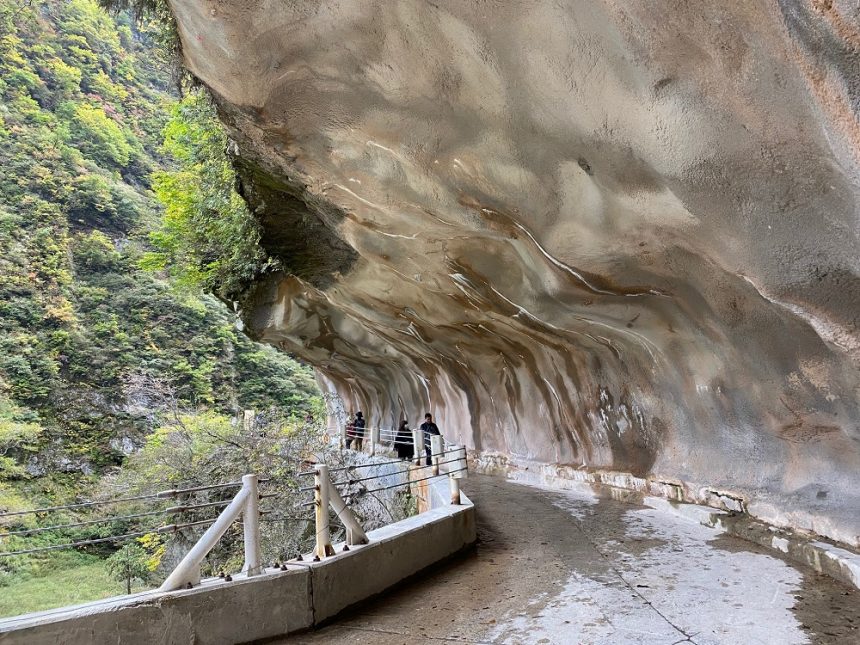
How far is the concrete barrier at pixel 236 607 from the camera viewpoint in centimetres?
349

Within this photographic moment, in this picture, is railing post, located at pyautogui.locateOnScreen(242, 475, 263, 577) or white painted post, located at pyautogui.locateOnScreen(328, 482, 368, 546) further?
white painted post, located at pyautogui.locateOnScreen(328, 482, 368, 546)

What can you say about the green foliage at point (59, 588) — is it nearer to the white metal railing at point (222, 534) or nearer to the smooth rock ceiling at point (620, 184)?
the smooth rock ceiling at point (620, 184)

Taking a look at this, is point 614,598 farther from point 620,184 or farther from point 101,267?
point 101,267

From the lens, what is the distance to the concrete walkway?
3949mm

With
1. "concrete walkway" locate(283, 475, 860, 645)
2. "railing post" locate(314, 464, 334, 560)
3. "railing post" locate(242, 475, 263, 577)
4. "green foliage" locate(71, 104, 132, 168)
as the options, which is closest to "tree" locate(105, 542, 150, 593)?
"concrete walkway" locate(283, 475, 860, 645)

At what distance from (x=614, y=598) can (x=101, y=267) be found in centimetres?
3255

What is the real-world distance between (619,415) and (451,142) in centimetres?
534

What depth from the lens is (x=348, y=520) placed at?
4.96 metres

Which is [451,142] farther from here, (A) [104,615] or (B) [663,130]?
(A) [104,615]

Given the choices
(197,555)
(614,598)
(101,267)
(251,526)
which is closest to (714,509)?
(614,598)

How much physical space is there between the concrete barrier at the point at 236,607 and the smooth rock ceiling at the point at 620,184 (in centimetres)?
370

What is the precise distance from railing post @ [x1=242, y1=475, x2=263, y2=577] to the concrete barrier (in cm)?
10

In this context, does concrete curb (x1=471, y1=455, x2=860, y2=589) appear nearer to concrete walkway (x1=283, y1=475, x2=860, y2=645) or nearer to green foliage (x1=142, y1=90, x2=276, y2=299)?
concrete walkway (x1=283, y1=475, x2=860, y2=645)

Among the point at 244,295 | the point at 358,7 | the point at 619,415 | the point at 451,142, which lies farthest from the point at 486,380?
the point at 358,7
